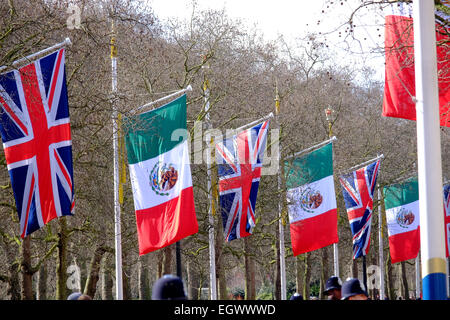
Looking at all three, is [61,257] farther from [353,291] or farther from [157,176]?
[353,291]

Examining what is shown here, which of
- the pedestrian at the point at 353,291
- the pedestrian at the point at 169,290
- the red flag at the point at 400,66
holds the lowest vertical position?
the pedestrian at the point at 169,290

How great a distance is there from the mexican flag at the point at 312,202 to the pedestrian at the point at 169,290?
20186 mm

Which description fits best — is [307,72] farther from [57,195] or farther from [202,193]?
[57,195]

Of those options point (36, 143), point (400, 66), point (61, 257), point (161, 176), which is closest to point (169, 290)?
point (400, 66)

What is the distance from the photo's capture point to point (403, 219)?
1296 inches

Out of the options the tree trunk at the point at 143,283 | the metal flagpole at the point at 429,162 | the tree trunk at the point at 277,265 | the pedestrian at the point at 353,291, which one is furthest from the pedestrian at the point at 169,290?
the tree trunk at the point at 277,265

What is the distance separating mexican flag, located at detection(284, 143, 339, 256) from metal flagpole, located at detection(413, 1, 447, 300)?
1630cm

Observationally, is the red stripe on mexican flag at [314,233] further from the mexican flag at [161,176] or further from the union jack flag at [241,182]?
the mexican flag at [161,176]

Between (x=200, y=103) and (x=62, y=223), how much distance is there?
797 cm

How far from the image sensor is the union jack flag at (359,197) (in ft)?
94.5

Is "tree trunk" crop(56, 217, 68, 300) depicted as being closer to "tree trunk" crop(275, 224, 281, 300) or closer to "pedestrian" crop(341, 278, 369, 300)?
"tree trunk" crop(275, 224, 281, 300)

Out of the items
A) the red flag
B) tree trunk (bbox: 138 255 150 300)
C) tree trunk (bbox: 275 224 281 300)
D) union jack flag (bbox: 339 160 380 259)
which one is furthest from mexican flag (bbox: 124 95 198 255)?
tree trunk (bbox: 275 224 281 300)

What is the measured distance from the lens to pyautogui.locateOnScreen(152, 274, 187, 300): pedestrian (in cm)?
448

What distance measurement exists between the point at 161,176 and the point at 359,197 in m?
13.1
